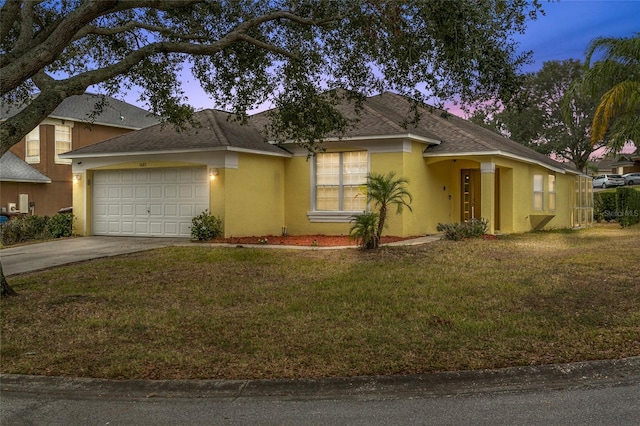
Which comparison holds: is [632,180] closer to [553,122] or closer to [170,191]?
[553,122]

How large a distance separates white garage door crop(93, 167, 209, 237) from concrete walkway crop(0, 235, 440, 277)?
66cm

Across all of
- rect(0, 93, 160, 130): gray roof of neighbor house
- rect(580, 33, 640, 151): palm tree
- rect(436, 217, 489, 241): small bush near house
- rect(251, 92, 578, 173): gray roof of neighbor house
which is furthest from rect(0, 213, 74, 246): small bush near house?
rect(580, 33, 640, 151): palm tree

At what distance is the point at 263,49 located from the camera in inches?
447

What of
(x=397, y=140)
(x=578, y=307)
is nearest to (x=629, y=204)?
(x=397, y=140)

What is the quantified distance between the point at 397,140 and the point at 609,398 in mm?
12497

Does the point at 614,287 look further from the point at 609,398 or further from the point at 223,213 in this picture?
the point at 223,213

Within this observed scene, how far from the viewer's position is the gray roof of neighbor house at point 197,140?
1600cm

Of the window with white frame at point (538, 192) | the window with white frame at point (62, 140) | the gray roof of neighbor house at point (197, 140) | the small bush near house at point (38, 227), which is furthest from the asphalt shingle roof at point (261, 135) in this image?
the window with white frame at point (62, 140)

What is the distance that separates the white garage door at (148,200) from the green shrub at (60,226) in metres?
0.83

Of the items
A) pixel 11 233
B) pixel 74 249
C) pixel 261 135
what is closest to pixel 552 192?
pixel 261 135

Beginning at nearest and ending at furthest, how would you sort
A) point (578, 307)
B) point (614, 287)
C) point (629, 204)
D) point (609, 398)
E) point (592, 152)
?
point (609, 398) → point (578, 307) → point (614, 287) → point (629, 204) → point (592, 152)

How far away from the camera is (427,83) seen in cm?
994

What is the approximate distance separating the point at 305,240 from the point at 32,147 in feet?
56.5

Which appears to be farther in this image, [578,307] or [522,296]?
[522,296]
